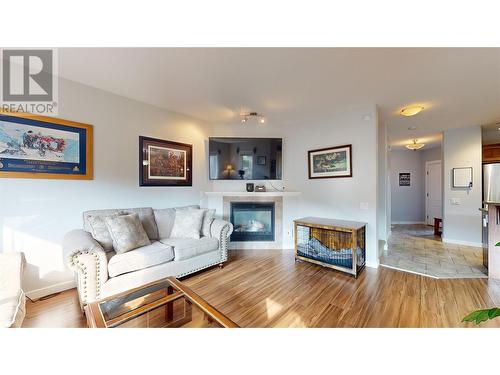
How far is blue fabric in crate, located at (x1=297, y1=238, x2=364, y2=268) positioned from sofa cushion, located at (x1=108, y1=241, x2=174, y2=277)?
1954 mm

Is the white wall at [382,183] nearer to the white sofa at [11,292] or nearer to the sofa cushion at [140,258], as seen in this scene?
the sofa cushion at [140,258]

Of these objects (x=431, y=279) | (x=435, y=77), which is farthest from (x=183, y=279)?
(x=435, y=77)

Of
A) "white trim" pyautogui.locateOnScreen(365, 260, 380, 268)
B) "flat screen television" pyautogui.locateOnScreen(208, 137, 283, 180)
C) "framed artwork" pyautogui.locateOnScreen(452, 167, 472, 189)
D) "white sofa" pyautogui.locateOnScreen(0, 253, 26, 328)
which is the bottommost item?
"white trim" pyautogui.locateOnScreen(365, 260, 380, 268)

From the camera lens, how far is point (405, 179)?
630 cm

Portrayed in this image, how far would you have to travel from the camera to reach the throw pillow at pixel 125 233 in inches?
81.2

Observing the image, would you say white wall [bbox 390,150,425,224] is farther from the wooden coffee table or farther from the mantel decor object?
the wooden coffee table

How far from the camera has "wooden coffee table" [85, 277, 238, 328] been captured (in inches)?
46.7

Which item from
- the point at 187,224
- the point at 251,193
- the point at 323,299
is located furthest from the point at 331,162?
the point at 187,224

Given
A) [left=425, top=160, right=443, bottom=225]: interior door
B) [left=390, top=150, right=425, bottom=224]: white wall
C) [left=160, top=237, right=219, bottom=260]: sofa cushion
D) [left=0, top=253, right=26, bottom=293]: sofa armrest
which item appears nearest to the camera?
[left=0, top=253, right=26, bottom=293]: sofa armrest

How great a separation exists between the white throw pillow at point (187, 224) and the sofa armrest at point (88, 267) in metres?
0.96

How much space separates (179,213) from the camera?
284cm

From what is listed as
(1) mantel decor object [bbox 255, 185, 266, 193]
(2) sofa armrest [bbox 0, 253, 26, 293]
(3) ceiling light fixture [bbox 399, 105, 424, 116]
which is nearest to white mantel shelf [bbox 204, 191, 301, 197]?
(1) mantel decor object [bbox 255, 185, 266, 193]
